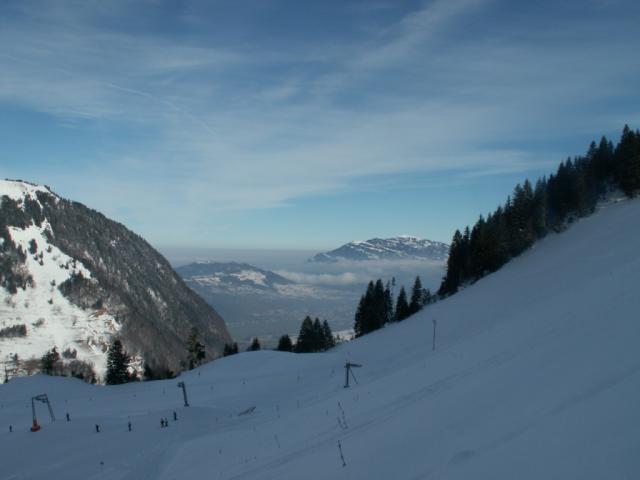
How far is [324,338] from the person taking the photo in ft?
256

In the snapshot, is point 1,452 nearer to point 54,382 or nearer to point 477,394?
point 477,394

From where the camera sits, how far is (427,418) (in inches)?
466

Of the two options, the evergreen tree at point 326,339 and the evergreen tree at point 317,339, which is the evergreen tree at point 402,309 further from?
the evergreen tree at point 317,339

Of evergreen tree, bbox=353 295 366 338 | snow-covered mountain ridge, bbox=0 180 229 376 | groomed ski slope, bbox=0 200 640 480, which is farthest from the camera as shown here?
snow-covered mountain ridge, bbox=0 180 229 376

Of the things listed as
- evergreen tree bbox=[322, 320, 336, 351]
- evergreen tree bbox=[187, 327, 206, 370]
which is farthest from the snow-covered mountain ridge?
evergreen tree bbox=[322, 320, 336, 351]

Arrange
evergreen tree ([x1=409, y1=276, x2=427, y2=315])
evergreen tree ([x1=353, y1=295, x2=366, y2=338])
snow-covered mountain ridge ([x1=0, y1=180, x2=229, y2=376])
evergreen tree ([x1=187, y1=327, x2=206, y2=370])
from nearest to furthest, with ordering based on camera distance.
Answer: evergreen tree ([x1=187, y1=327, x2=206, y2=370]), evergreen tree ([x1=409, y1=276, x2=427, y2=315]), evergreen tree ([x1=353, y1=295, x2=366, y2=338]), snow-covered mountain ridge ([x1=0, y1=180, x2=229, y2=376])

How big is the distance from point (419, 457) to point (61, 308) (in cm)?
19296

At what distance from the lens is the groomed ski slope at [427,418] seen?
763 cm

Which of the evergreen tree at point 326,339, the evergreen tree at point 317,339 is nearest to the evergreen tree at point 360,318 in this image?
the evergreen tree at point 326,339

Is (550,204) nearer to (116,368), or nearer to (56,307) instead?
(116,368)

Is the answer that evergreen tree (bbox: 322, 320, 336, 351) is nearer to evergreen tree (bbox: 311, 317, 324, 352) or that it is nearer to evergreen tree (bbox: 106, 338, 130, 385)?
evergreen tree (bbox: 311, 317, 324, 352)

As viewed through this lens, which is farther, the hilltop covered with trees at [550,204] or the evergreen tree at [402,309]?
the evergreen tree at [402,309]

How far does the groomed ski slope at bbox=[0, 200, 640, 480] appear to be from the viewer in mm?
7629

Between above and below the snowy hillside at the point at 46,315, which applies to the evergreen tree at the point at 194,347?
below
